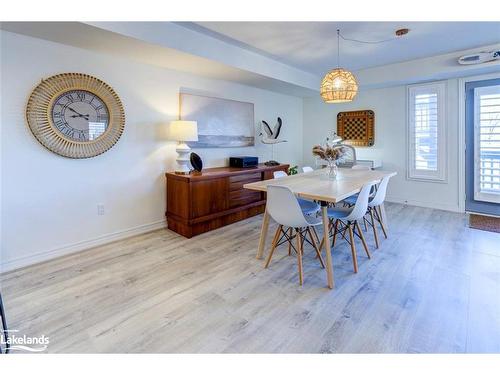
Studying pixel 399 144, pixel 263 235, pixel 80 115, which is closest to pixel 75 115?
pixel 80 115

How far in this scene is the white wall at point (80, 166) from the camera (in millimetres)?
2578

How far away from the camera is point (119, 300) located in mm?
2113

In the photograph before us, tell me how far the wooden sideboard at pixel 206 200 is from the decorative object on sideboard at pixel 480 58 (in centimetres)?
334

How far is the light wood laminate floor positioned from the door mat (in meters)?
0.67

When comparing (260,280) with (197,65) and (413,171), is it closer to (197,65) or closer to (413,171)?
(197,65)

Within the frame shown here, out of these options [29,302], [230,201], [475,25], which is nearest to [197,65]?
[230,201]

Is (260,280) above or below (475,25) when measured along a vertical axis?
below

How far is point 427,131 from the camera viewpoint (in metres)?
4.82

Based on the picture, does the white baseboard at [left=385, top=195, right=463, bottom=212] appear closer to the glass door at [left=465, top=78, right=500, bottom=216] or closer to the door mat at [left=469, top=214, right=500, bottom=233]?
the glass door at [left=465, top=78, right=500, bottom=216]

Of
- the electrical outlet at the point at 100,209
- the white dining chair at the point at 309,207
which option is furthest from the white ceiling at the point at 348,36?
the electrical outlet at the point at 100,209

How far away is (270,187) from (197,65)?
214cm

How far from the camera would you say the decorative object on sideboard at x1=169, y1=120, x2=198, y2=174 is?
138 inches

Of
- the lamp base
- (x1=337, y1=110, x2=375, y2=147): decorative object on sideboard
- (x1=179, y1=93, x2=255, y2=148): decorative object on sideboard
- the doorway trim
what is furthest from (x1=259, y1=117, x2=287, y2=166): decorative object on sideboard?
the doorway trim
